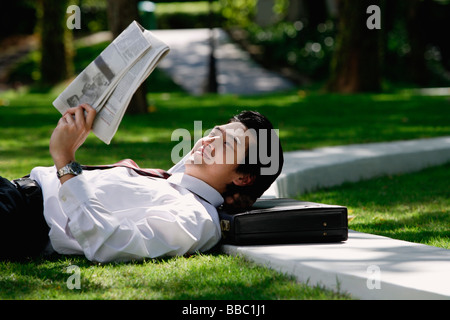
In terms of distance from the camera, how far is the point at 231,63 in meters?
23.5

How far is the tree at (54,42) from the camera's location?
1925 centimetres

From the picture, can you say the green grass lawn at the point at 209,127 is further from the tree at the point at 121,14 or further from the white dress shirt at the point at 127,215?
the tree at the point at 121,14

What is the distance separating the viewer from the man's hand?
3.72 metres

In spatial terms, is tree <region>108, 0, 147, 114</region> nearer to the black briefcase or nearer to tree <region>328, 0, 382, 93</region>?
tree <region>328, 0, 382, 93</region>

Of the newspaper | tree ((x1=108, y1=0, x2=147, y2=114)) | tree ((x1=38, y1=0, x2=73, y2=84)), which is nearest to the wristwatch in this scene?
the newspaper

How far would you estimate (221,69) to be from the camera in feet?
74.3

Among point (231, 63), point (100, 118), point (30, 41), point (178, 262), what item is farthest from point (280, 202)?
point (30, 41)

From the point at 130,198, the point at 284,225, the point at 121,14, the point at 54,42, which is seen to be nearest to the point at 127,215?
the point at 130,198

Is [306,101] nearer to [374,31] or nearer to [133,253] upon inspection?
[374,31]

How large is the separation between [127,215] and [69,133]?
22.2 inches

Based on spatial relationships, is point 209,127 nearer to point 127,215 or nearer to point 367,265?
point 127,215

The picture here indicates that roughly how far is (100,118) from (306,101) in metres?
11.4

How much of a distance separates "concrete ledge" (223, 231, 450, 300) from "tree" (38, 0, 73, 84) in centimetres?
1648

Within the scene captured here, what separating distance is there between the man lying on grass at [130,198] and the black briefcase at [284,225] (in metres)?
0.12
